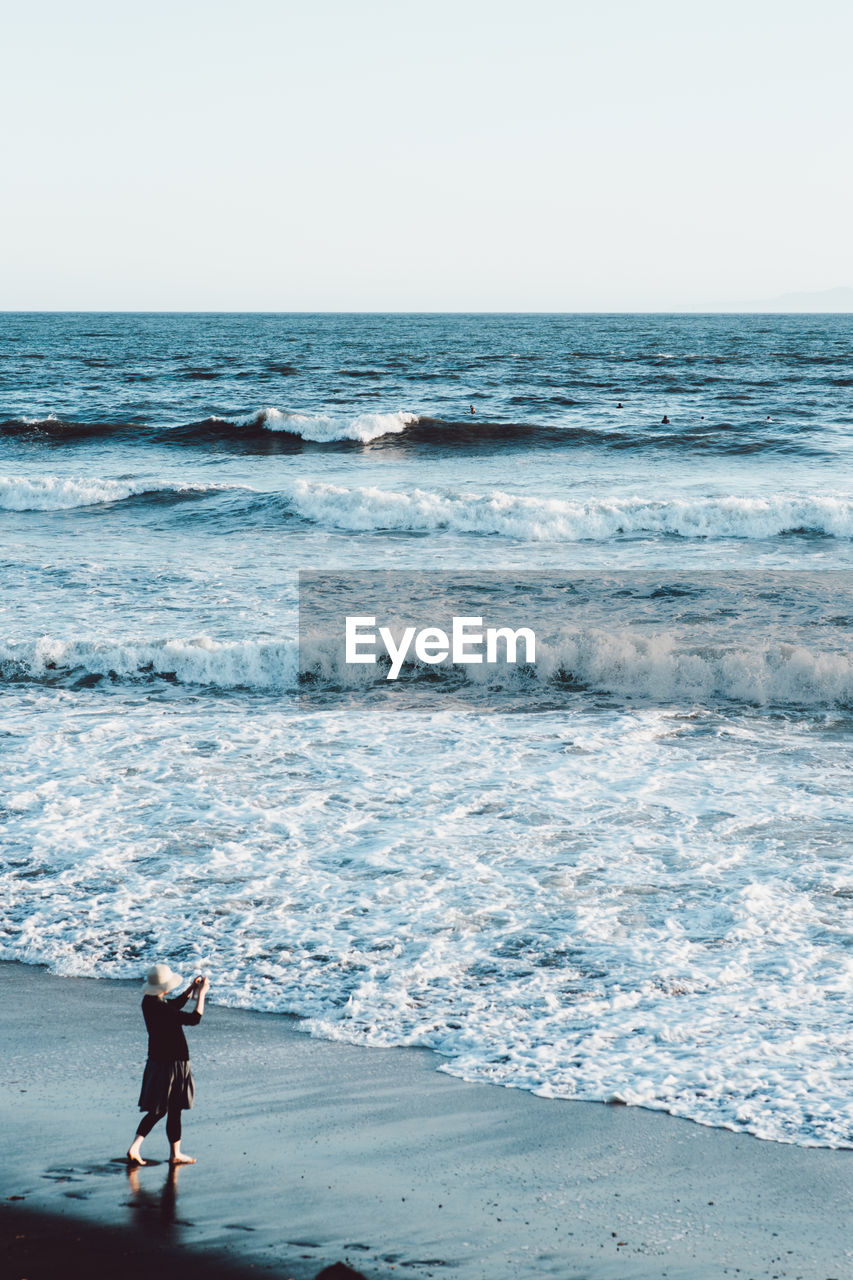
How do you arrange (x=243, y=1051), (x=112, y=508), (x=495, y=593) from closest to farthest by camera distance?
(x=243, y=1051) < (x=495, y=593) < (x=112, y=508)

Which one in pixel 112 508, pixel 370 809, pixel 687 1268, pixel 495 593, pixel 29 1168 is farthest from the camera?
pixel 112 508

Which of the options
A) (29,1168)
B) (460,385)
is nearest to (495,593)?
(29,1168)

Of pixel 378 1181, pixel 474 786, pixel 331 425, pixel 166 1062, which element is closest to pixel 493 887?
pixel 474 786

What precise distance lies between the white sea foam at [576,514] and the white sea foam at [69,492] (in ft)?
11.4

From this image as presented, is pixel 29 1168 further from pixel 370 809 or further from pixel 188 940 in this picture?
pixel 370 809

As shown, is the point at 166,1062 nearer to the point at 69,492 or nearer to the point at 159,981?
the point at 159,981

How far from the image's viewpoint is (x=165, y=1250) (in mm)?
4004

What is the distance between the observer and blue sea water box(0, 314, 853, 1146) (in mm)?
5898

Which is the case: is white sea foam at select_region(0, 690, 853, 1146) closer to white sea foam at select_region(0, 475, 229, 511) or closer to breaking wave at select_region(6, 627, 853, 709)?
breaking wave at select_region(6, 627, 853, 709)

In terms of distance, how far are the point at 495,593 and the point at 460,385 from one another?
99.3 feet

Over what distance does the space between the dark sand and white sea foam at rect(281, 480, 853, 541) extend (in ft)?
53.5

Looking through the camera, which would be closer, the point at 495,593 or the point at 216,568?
the point at 495,593

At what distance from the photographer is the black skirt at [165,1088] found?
4535mm

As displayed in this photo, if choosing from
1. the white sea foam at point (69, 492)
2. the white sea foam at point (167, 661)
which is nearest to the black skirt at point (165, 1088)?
the white sea foam at point (167, 661)
